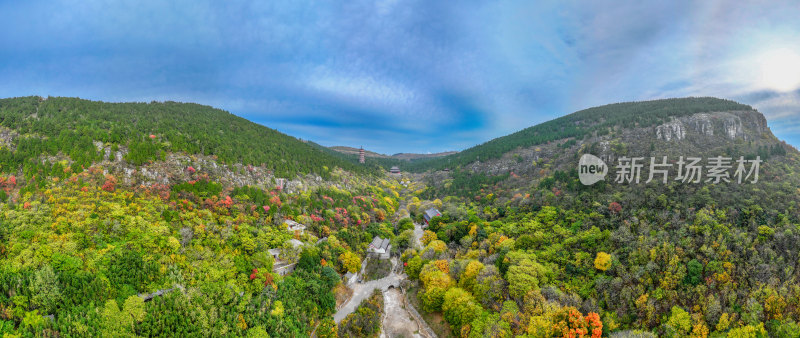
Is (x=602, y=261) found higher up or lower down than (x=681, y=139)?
lower down

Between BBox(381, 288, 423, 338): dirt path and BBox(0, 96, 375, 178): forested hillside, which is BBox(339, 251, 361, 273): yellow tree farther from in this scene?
BBox(0, 96, 375, 178): forested hillside

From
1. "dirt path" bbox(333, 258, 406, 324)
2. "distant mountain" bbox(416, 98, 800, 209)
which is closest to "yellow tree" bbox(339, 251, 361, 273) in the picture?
"dirt path" bbox(333, 258, 406, 324)

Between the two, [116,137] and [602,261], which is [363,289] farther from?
[116,137]

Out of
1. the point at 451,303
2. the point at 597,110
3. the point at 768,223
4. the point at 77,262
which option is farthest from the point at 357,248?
the point at 597,110

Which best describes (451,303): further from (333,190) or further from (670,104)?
(670,104)

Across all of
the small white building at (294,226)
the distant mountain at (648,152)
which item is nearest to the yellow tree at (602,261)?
the distant mountain at (648,152)

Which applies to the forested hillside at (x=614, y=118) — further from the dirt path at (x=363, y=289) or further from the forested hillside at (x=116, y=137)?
the forested hillside at (x=116, y=137)

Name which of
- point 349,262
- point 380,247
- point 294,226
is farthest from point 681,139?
point 294,226
